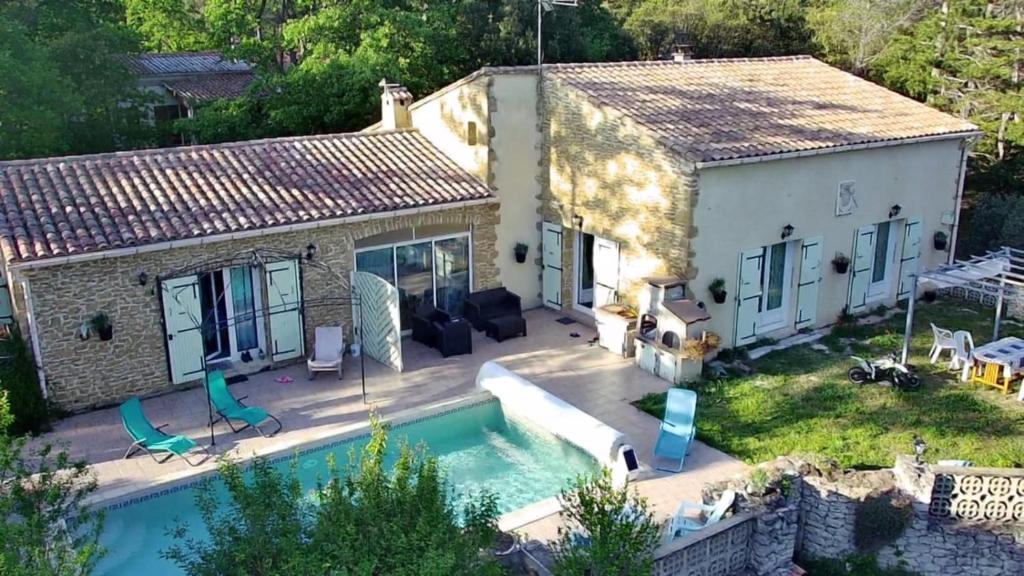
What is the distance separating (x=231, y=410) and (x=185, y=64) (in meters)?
32.0

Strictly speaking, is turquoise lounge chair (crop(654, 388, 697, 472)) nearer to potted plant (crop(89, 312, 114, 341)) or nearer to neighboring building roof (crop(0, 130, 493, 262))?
neighboring building roof (crop(0, 130, 493, 262))

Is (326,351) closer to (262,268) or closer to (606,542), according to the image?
(262,268)

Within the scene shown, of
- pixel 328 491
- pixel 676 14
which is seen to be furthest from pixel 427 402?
pixel 676 14

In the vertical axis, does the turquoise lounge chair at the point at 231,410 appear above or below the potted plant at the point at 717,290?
below

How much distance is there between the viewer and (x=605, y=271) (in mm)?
19906

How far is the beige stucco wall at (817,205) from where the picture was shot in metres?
17.8

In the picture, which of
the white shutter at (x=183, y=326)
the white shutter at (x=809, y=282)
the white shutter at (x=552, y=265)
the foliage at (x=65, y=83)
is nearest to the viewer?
the white shutter at (x=183, y=326)

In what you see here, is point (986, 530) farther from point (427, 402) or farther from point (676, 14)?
point (676, 14)

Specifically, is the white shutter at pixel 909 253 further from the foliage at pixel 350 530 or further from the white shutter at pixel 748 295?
the foliage at pixel 350 530

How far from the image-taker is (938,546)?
1184 cm

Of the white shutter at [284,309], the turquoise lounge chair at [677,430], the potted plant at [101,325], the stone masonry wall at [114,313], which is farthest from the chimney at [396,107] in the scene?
the turquoise lounge chair at [677,430]

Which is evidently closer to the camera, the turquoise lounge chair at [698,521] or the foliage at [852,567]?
the turquoise lounge chair at [698,521]

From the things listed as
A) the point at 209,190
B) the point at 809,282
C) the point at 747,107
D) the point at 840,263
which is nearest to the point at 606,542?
the point at 209,190

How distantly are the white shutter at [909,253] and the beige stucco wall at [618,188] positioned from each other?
7.56 meters
